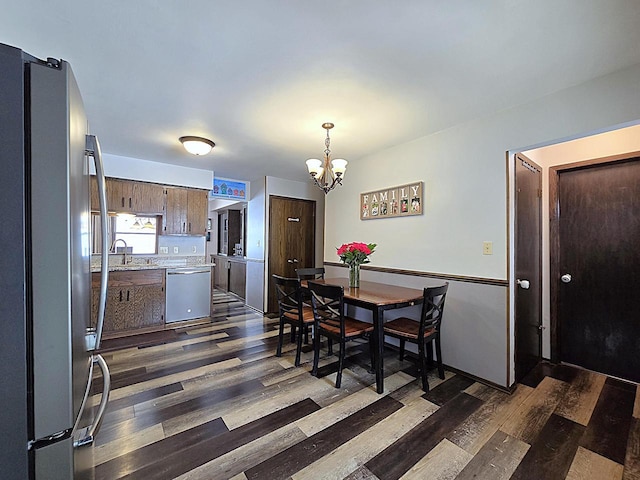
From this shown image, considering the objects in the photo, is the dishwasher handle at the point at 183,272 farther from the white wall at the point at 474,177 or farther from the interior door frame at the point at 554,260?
the interior door frame at the point at 554,260

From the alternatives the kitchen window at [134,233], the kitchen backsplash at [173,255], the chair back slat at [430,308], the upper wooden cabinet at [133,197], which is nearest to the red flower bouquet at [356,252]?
the chair back slat at [430,308]

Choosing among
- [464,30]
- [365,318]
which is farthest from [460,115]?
[365,318]

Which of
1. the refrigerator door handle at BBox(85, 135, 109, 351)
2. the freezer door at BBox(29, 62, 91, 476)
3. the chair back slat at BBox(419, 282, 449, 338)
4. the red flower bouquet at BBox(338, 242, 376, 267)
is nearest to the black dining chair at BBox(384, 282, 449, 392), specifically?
the chair back slat at BBox(419, 282, 449, 338)

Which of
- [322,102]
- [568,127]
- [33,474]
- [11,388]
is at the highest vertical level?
[322,102]

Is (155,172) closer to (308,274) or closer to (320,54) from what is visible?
(308,274)

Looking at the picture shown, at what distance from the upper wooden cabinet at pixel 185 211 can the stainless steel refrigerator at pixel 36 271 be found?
3897 mm

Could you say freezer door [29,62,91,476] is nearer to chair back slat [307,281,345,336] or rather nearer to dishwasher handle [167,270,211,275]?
chair back slat [307,281,345,336]

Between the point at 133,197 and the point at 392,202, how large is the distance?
358cm

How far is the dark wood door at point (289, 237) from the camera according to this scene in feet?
16.3

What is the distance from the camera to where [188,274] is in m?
4.28

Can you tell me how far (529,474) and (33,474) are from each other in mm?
2176

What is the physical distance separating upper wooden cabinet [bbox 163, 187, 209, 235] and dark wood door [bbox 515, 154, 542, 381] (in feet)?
13.7

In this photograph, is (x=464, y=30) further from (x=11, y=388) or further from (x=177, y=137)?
(x=177, y=137)

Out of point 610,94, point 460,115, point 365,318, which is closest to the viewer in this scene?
point 610,94
